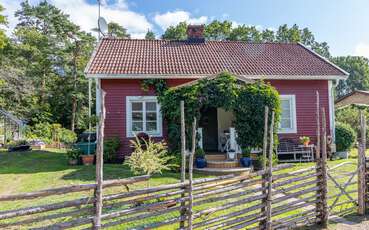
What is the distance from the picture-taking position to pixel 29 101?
2403cm

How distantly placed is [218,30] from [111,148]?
2790 cm

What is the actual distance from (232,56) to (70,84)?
16.1 m

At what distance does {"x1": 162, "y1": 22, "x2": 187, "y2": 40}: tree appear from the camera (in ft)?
118

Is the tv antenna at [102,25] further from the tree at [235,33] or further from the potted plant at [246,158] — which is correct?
the tree at [235,33]

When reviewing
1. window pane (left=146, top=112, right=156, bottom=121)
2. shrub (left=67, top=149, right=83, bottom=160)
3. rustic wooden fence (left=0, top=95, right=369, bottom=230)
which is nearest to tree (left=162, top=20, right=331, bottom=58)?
window pane (left=146, top=112, right=156, bottom=121)

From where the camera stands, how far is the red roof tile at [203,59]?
12938 mm

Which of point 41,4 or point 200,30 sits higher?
point 41,4

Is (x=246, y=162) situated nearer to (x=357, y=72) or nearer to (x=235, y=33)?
(x=235, y=33)

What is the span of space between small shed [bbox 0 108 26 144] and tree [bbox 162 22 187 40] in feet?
69.7

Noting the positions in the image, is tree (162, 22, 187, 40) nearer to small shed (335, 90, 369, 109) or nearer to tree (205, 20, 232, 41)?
tree (205, 20, 232, 41)

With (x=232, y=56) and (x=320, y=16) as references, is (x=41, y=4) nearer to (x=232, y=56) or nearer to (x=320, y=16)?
(x=232, y=56)

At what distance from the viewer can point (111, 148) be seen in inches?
464

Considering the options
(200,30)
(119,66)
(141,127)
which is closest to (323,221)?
(141,127)

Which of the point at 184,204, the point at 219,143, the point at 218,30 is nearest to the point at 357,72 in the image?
the point at 218,30
